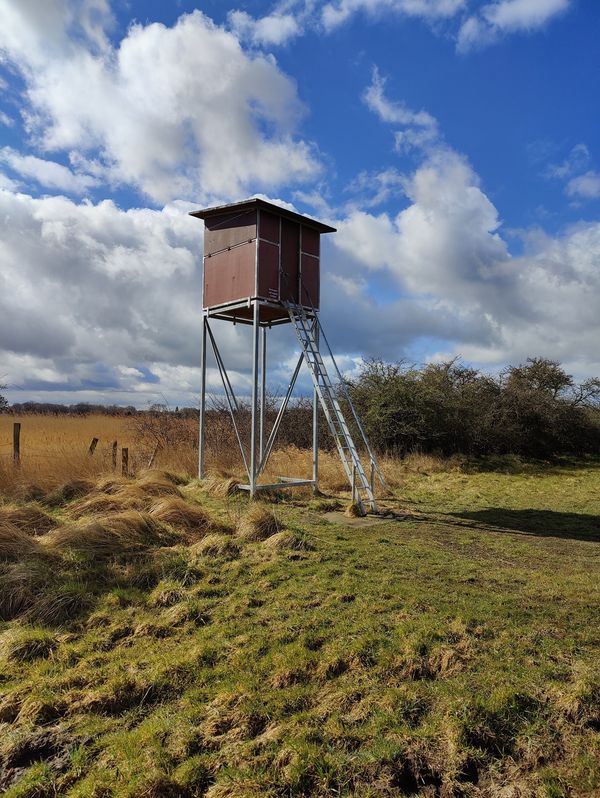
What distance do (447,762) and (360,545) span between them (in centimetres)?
492

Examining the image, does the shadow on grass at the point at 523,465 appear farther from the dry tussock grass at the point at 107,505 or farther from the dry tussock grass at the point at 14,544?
the dry tussock grass at the point at 14,544

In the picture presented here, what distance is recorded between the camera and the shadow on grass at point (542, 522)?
1002cm

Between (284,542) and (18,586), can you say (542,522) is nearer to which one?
(284,542)

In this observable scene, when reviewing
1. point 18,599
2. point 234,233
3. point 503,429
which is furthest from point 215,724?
point 503,429

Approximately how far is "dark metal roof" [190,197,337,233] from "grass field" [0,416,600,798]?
6.47 m

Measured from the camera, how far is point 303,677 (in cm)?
410

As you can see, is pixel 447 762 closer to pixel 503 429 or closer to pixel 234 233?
pixel 234 233

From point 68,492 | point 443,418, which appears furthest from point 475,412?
point 68,492

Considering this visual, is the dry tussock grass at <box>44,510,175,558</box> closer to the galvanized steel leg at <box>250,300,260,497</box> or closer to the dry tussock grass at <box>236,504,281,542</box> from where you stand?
the dry tussock grass at <box>236,504,281,542</box>

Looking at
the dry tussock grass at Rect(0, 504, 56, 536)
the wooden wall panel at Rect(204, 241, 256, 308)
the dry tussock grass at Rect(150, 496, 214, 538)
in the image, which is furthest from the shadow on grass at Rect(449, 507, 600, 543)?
the dry tussock grass at Rect(0, 504, 56, 536)

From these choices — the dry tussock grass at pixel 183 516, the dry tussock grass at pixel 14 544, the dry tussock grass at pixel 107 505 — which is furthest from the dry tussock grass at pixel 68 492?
the dry tussock grass at pixel 14 544

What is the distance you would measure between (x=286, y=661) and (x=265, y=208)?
31.8 ft

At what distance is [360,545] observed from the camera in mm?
8055

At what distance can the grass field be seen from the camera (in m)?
3.13
